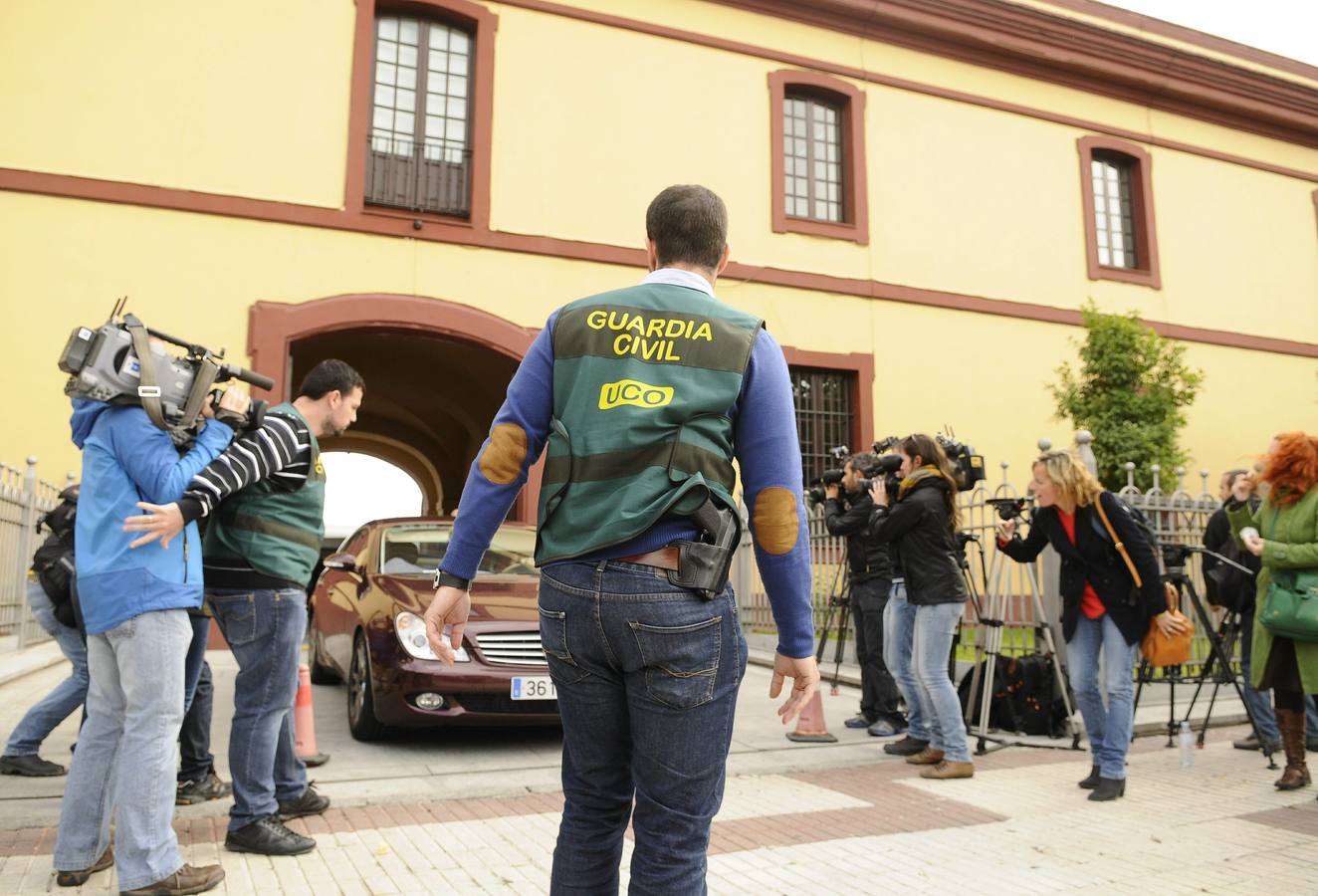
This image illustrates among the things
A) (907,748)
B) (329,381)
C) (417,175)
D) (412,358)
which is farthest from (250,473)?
(412,358)

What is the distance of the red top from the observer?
5.41 meters

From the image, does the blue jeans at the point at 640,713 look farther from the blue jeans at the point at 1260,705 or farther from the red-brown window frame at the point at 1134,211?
the red-brown window frame at the point at 1134,211

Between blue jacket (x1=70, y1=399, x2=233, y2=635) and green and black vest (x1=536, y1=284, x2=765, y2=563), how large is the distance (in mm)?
1830

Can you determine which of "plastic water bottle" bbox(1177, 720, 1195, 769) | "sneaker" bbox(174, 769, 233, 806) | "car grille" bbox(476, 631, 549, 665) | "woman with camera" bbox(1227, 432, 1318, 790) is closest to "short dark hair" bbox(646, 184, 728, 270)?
"sneaker" bbox(174, 769, 233, 806)

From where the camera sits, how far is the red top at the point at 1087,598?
5414 millimetres

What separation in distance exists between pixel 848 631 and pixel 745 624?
1.69 meters

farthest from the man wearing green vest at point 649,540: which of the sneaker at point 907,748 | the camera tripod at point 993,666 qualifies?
the camera tripod at point 993,666

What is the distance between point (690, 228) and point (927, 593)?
12.7 ft

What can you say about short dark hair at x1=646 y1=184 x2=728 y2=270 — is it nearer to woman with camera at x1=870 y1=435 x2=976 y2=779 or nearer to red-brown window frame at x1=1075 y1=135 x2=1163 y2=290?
woman with camera at x1=870 y1=435 x2=976 y2=779

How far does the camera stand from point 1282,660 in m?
5.41

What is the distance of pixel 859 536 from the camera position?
7246 millimetres

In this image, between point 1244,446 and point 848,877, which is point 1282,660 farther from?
point 1244,446

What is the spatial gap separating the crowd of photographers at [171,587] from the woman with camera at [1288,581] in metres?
4.91

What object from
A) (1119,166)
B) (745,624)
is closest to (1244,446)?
(1119,166)
